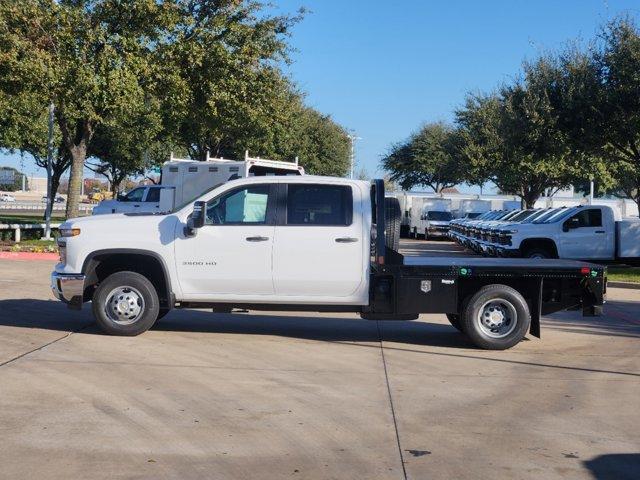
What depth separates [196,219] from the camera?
10117 millimetres

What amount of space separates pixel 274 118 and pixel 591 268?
17.9m

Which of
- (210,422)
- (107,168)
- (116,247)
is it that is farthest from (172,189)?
(107,168)

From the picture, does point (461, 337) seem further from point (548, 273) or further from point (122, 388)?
point (122, 388)

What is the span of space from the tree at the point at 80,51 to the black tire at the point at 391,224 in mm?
13213

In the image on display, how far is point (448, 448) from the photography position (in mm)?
6293

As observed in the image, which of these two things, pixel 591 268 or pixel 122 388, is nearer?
pixel 122 388

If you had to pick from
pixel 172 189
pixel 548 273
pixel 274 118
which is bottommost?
pixel 548 273

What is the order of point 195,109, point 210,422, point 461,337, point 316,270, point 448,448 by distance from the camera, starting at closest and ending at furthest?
point 448,448 → point 210,422 → point 316,270 → point 461,337 → point 195,109

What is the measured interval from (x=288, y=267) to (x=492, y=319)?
102 inches

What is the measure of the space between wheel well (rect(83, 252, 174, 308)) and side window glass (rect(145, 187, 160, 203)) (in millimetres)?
18565

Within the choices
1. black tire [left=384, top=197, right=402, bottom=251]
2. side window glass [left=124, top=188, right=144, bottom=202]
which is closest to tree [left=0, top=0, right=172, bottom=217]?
side window glass [left=124, top=188, right=144, bottom=202]

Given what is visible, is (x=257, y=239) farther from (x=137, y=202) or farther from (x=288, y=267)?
(x=137, y=202)

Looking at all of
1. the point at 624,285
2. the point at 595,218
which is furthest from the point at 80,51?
the point at 624,285

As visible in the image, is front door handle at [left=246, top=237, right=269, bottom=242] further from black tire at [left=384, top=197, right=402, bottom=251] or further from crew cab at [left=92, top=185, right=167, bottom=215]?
crew cab at [left=92, top=185, right=167, bottom=215]
